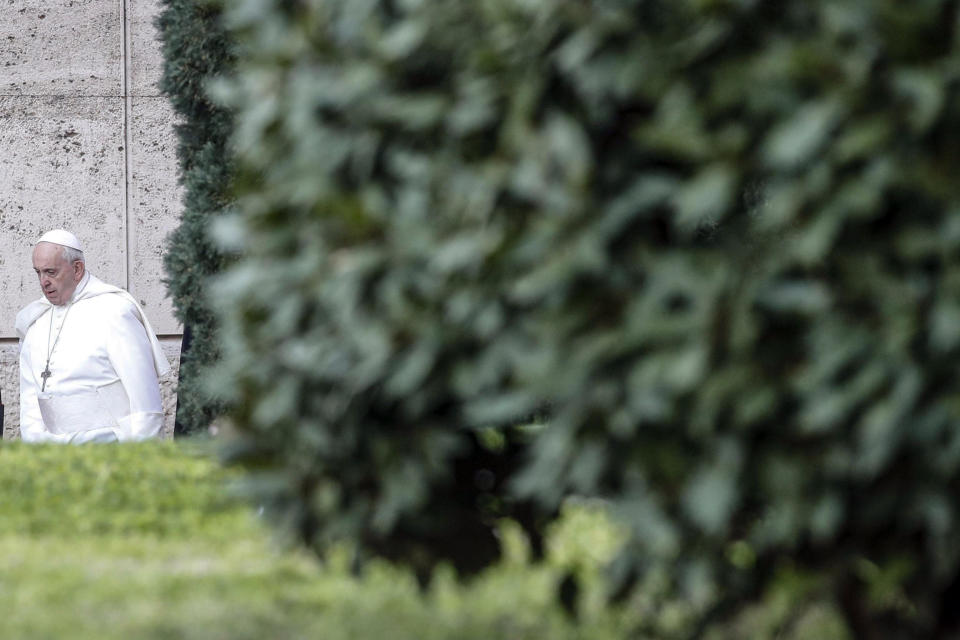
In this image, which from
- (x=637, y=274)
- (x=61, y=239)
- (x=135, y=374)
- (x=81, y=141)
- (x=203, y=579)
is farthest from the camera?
(x=81, y=141)

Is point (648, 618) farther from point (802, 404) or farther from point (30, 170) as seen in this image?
point (30, 170)

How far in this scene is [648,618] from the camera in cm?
331

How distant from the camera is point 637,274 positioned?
2.86 metres

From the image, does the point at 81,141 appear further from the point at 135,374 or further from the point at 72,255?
the point at 135,374

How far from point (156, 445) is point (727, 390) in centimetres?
468

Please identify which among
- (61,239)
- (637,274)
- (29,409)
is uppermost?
(637,274)

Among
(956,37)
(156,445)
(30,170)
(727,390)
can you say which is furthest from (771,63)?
(30,170)

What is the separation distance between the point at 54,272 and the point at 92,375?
760mm

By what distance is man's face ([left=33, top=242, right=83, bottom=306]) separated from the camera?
32.2 feet

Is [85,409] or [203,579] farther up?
[203,579]

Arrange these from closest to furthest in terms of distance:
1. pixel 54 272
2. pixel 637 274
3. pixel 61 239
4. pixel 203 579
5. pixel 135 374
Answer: pixel 637 274 → pixel 203 579 → pixel 135 374 → pixel 54 272 → pixel 61 239

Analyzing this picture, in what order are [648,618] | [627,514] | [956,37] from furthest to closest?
[648,618], [627,514], [956,37]

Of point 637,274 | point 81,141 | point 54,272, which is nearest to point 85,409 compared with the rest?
point 54,272

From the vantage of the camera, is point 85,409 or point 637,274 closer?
point 637,274
